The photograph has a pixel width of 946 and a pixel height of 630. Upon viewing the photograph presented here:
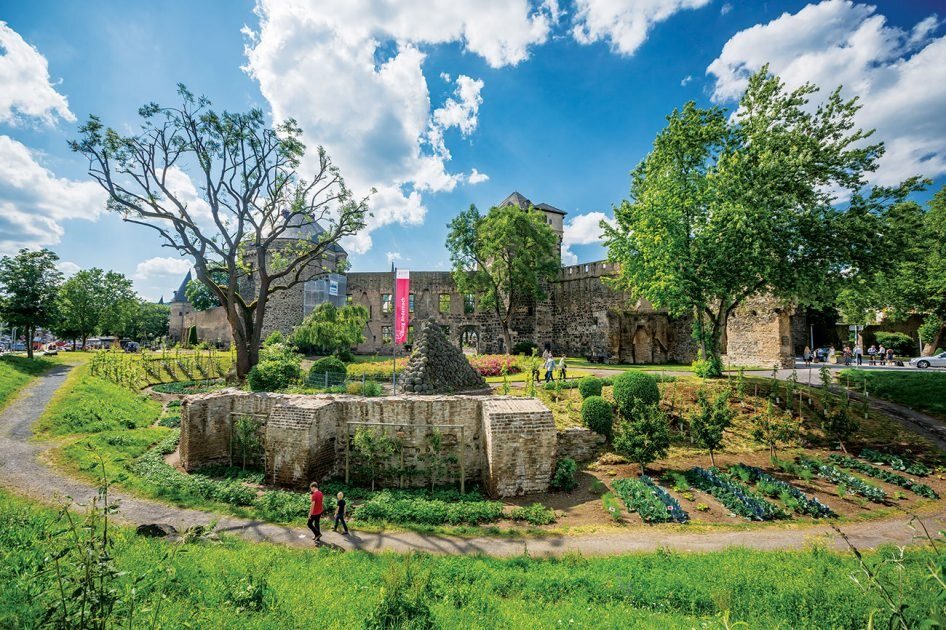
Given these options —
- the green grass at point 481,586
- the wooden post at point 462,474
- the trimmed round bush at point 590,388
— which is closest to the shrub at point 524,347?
the trimmed round bush at point 590,388

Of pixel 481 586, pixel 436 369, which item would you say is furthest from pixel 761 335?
pixel 481 586

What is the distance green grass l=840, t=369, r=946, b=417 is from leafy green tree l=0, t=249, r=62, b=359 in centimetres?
4179

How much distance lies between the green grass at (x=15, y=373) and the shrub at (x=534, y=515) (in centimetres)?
1870

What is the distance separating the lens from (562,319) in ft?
105

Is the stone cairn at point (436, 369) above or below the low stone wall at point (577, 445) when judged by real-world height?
above

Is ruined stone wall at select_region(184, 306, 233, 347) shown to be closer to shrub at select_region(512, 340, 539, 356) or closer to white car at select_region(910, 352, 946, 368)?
shrub at select_region(512, 340, 539, 356)

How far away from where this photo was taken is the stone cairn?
1484cm

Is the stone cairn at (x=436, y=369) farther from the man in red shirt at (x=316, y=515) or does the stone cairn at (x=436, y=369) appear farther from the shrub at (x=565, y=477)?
the man in red shirt at (x=316, y=515)

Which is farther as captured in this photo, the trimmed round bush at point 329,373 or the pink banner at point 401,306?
the trimmed round bush at point 329,373

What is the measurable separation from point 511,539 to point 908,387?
19057 millimetres

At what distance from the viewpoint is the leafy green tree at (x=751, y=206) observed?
530 inches

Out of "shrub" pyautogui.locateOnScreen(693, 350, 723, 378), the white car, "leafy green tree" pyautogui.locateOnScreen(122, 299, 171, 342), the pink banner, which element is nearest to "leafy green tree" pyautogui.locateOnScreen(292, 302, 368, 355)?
the pink banner

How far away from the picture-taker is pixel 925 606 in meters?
3.05

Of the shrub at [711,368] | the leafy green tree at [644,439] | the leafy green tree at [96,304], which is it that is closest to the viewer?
the leafy green tree at [644,439]
